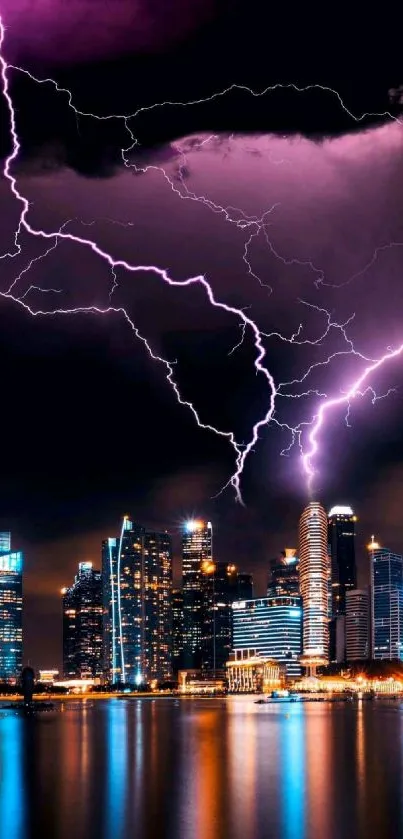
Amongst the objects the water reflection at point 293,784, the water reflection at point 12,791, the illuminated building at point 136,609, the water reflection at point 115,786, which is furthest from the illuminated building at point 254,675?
the water reflection at point 12,791

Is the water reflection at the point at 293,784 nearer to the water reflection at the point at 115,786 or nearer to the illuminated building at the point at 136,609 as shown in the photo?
the water reflection at the point at 115,786

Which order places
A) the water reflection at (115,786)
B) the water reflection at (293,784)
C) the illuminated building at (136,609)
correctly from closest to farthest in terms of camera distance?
the water reflection at (293,784), the water reflection at (115,786), the illuminated building at (136,609)

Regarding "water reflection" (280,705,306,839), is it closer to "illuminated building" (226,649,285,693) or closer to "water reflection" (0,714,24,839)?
"water reflection" (0,714,24,839)

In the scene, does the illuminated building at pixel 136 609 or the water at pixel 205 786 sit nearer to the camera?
the water at pixel 205 786

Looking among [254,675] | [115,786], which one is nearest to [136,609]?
[254,675]

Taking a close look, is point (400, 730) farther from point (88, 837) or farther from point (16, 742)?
point (88, 837)

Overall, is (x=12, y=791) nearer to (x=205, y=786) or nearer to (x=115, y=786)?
(x=115, y=786)
